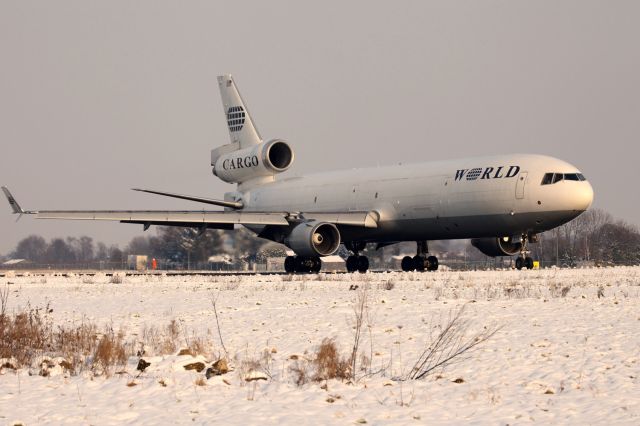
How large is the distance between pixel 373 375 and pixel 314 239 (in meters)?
25.4

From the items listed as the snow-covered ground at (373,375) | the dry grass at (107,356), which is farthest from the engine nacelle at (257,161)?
the dry grass at (107,356)

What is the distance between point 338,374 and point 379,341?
2.68m

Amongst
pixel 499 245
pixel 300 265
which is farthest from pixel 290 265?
pixel 499 245

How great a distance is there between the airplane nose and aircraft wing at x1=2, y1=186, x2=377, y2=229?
8973 millimetres

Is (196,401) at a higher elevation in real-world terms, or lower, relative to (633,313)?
lower

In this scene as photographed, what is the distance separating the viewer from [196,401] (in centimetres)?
909

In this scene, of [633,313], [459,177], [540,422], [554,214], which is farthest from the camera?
[459,177]

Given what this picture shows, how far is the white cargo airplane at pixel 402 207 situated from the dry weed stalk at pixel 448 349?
1968 cm

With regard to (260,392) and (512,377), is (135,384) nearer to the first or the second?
(260,392)

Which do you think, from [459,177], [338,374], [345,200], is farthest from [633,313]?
[345,200]

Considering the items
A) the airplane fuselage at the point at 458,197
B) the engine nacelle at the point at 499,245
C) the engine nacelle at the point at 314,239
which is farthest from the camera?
the engine nacelle at the point at 499,245

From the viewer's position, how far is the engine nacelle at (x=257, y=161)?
147ft

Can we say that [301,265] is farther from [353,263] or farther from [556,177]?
[556,177]

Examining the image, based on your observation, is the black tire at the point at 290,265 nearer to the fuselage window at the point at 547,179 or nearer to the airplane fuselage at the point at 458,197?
the airplane fuselage at the point at 458,197
